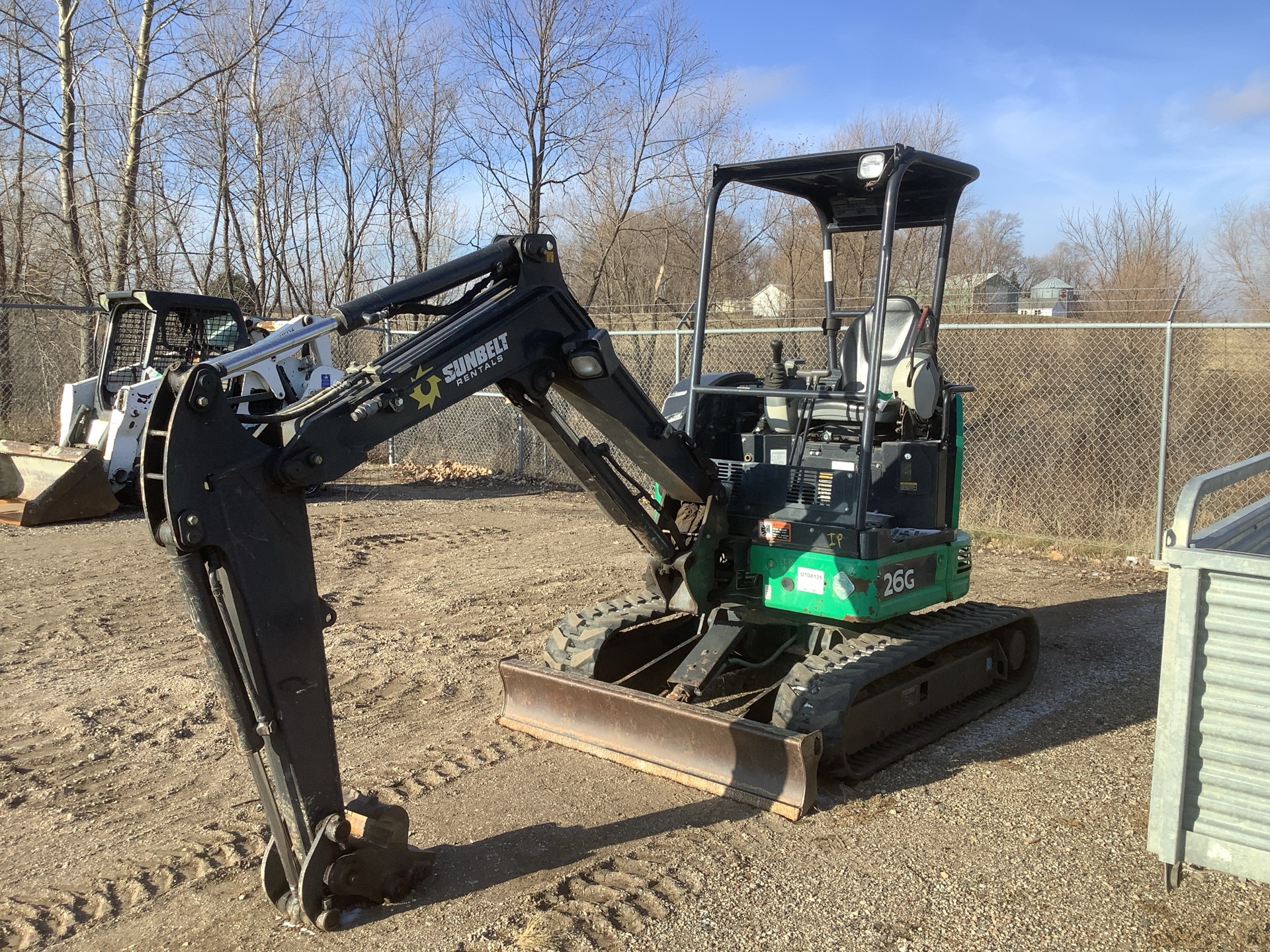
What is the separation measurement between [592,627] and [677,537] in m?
0.76

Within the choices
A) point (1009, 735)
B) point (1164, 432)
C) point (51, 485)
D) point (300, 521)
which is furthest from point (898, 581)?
point (51, 485)

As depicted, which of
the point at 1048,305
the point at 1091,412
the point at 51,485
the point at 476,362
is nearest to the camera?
the point at 476,362

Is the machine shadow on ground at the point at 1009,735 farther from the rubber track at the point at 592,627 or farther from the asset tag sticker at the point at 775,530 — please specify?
the asset tag sticker at the point at 775,530

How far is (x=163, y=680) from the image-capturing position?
6.02 metres

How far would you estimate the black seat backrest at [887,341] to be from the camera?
5793mm

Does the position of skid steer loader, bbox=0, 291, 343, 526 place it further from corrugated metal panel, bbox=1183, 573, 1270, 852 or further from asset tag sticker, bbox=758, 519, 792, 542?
corrugated metal panel, bbox=1183, 573, 1270, 852

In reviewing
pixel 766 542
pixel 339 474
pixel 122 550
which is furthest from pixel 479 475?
pixel 339 474

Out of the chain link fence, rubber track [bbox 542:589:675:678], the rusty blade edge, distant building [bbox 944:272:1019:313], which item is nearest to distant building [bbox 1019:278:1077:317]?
distant building [bbox 944:272:1019:313]

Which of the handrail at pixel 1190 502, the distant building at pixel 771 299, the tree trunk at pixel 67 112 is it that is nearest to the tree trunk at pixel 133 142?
the tree trunk at pixel 67 112

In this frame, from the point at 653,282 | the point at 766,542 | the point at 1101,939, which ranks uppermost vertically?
the point at 653,282

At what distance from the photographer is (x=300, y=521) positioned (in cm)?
340

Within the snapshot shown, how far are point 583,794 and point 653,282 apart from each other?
700 inches

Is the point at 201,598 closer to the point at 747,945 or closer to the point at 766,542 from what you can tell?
the point at 747,945

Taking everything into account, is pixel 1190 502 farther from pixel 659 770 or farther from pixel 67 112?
pixel 67 112
